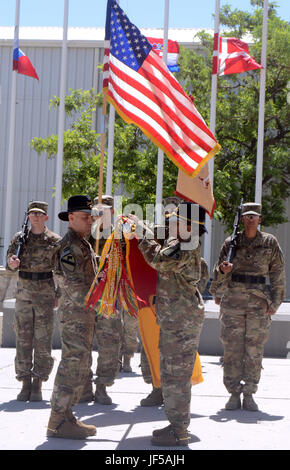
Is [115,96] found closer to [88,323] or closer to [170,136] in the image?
[170,136]

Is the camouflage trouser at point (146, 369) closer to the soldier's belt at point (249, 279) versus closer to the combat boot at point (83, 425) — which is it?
the soldier's belt at point (249, 279)

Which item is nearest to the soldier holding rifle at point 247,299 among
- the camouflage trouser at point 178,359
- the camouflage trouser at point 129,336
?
the camouflage trouser at point 178,359

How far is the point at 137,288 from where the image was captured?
21.6ft

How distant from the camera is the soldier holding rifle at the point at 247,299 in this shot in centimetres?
730

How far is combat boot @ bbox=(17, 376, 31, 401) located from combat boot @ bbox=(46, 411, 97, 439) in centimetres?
173

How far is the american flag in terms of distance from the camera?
21.9ft

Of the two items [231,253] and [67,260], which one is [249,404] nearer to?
[231,253]

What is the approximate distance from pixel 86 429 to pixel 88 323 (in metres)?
0.86

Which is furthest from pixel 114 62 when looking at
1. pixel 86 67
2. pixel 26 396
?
pixel 86 67

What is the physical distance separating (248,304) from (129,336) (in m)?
2.73

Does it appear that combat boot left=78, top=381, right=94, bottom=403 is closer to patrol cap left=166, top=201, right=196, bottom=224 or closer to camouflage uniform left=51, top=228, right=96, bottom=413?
camouflage uniform left=51, top=228, right=96, bottom=413

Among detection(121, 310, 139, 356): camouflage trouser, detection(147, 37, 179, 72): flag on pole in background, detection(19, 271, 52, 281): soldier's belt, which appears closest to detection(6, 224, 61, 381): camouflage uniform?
detection(19, 271, 52, 281): soldier's belt

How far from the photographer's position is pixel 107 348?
7.36 m

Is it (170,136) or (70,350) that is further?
(170,136)
